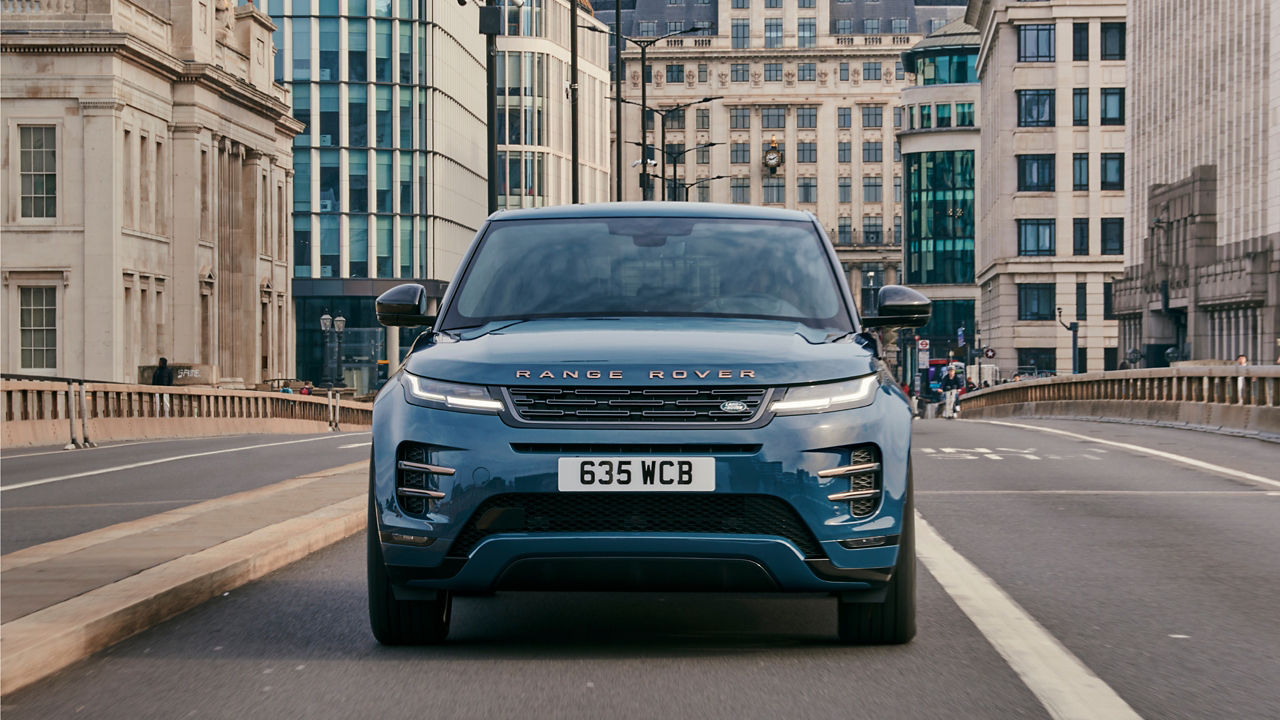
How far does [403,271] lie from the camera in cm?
8356

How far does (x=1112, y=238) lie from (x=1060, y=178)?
13.6 feet

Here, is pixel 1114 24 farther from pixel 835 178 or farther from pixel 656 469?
pixel 656 469

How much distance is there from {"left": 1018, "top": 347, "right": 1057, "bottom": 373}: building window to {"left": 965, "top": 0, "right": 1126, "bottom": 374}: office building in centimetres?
5

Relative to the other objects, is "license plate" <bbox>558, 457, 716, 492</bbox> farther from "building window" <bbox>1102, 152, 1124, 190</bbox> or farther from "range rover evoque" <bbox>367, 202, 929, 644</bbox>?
"building window" <bbox>1102, 152, 1124, 190</bbox>

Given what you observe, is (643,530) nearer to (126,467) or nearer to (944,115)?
(126,467)

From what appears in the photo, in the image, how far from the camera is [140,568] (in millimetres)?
8180

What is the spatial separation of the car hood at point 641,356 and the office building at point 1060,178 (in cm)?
8818

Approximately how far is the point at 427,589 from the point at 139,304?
161 ft

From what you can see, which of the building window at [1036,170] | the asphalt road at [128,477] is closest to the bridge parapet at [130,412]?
the asphalt road at [128,477]

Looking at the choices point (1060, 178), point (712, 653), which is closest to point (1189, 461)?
point (712, 653)

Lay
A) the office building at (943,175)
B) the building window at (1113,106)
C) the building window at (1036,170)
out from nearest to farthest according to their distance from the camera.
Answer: the building window at (1113,106) < the building window at (1036,170) < the office building at (943,175)

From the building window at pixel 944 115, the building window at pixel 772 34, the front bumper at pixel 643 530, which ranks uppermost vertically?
the building window at pixel 772 34

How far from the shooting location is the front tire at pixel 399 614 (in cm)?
627

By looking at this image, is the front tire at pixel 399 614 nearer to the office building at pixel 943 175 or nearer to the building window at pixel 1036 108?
the building window at pixel 1036 108
